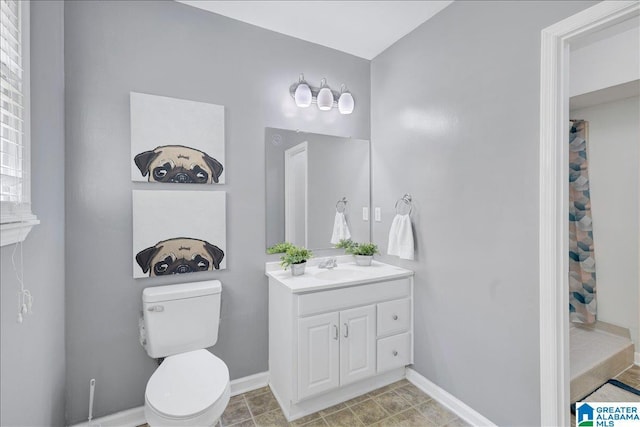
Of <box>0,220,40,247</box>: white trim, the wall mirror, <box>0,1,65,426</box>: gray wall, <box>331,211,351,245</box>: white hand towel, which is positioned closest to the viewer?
<box>0,220,40,247</box>: white trim

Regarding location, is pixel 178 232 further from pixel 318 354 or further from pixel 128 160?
pixel 318 354

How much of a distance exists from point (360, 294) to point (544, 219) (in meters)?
1.10

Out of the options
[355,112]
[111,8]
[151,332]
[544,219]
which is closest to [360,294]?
[544,219]

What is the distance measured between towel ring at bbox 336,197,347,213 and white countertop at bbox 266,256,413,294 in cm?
40

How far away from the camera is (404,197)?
223cm

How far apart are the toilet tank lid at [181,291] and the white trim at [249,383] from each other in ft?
2.38

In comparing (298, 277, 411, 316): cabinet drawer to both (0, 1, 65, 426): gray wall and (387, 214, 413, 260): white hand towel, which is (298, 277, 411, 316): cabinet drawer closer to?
(387, 214, 413, 260): white hand towel

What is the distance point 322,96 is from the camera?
2260mm

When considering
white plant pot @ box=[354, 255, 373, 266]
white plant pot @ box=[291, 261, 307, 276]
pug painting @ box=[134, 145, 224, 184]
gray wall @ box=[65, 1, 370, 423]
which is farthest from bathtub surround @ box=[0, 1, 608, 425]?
white plant pot @ box=[354, 255, 373, 266]

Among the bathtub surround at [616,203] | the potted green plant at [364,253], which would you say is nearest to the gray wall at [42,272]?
the potted green plant at [364,253]

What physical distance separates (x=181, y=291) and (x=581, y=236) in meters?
3.19

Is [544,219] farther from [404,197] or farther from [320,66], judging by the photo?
[320,66]

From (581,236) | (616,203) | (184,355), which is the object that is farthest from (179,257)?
(616,203)

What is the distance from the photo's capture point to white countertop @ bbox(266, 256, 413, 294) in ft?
5.97
